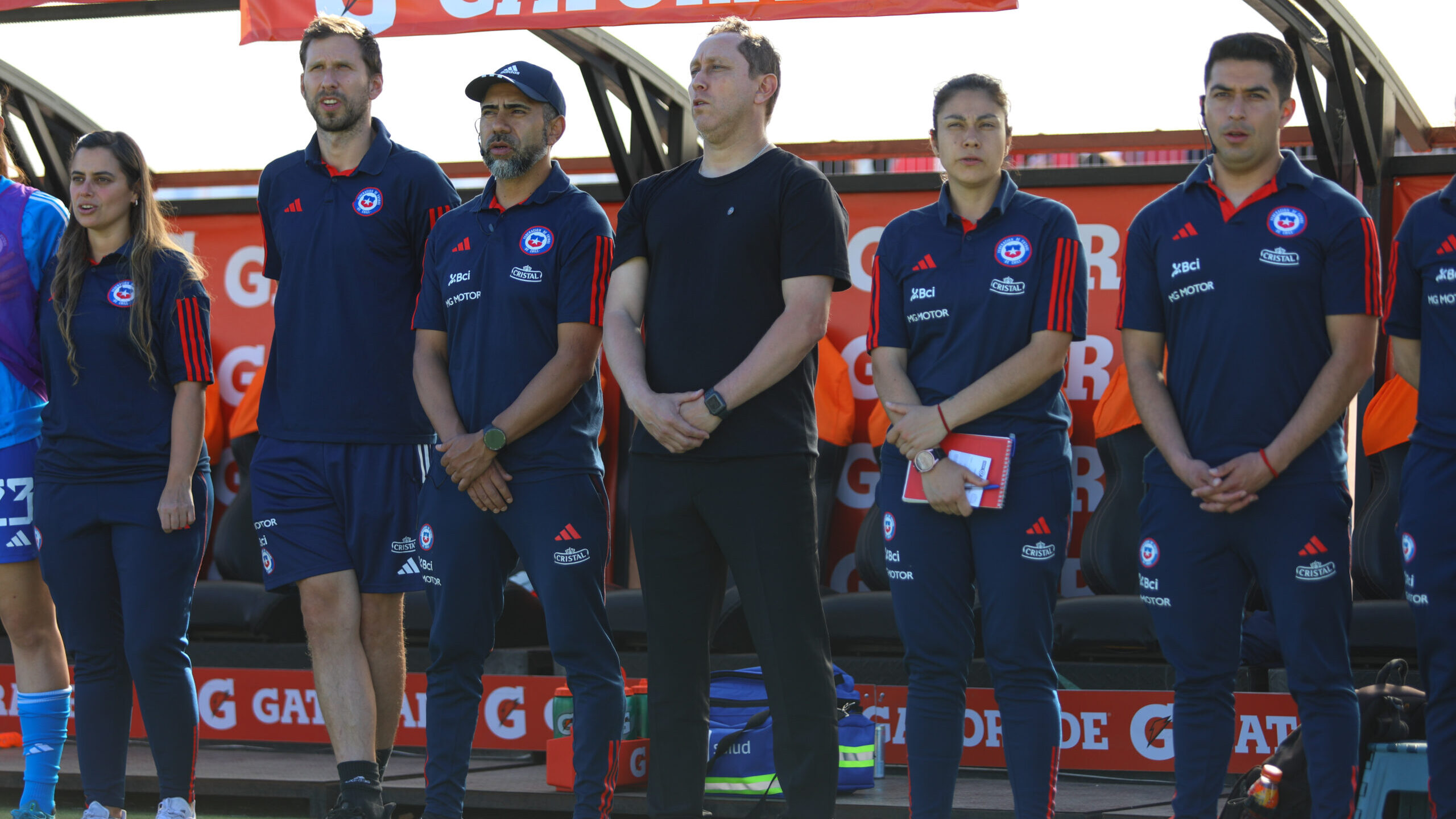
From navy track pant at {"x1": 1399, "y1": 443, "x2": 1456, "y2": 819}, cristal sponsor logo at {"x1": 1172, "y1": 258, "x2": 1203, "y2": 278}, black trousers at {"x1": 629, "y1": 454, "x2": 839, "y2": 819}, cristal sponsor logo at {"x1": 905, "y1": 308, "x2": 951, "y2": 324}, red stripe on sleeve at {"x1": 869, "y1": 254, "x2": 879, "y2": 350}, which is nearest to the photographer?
navy track pant at {"x1": 1399, "y1": 443, "x2": 1456, "y2": 819}

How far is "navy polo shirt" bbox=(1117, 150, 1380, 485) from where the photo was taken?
3311mm

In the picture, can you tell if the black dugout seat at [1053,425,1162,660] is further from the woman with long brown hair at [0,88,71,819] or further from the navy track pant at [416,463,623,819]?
the woman with long brown hair at [0,88,71,819]

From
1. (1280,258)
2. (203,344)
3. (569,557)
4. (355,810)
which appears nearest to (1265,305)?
(1280,258)

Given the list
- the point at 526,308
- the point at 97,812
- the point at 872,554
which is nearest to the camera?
the point at 526,308

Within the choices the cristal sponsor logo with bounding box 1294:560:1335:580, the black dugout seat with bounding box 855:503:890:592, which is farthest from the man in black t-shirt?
the black dugout seat with bounding box 855:503:890:592

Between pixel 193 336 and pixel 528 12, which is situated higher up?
pixel 528 12

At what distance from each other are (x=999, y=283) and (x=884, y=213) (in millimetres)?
3042

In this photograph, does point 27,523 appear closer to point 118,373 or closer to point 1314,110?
point 118,373

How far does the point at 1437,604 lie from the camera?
3.18 meters

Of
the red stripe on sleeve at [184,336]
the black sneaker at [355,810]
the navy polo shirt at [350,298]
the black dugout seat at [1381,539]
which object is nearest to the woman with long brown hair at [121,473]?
the red stripe on sleeve at [184,336]

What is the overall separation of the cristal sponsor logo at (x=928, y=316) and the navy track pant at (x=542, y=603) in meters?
0.84

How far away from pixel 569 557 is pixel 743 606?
0.48 meters

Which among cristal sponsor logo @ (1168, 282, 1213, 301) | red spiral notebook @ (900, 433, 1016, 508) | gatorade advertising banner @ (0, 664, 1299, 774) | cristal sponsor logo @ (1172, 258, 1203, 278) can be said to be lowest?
gatorade advertising banner @ (0, 664, 1299, 774)

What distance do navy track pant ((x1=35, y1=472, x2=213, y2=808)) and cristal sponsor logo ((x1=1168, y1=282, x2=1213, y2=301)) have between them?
2.51m
